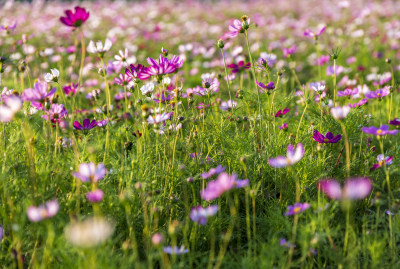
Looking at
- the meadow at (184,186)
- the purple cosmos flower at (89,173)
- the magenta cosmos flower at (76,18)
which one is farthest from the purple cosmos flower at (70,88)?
the purple cosmos flower at (89,173)

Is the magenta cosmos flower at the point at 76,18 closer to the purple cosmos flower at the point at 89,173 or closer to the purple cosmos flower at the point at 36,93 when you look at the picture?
the purple cosmos flower at the point at 36,93

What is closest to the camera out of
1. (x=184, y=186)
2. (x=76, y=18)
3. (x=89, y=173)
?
(x=89, y=173)

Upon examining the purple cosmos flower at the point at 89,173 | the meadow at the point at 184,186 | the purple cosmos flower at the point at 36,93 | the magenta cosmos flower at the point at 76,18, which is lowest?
the meadow at the point at 184,186

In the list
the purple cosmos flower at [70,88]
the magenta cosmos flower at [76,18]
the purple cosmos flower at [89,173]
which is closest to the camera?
the purple cosmos flower at [89,173]

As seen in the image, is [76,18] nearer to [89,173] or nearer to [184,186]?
[89,173]

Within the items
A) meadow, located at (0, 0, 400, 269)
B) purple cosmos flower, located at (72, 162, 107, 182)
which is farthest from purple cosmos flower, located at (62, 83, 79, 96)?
purple cosmos flower, located at (72, 162, 107, 182)

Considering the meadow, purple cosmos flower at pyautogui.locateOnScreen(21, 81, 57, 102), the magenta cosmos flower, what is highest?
the magenta cosmos flower

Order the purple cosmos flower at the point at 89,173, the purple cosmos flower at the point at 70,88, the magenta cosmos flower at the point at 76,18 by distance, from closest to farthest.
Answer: the purple cosmos flower at the point at 89,173, the magenta cosmos flower at the point at 76,18, the purple cosmos flower at the point at 70,88

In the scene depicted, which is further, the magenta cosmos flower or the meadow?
the magenta cosmos flower

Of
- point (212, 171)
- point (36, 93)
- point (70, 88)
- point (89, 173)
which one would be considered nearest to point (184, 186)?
point (212, 171)

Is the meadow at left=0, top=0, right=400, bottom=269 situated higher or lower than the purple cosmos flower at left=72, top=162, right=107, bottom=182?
lower

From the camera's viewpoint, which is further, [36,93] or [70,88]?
[70,88]

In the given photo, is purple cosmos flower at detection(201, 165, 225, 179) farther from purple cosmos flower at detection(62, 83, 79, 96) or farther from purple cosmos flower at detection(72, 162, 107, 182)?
purple cosmos flower at detection(62, 83, 79, 96)

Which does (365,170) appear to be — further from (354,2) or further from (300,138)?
(354,2)
